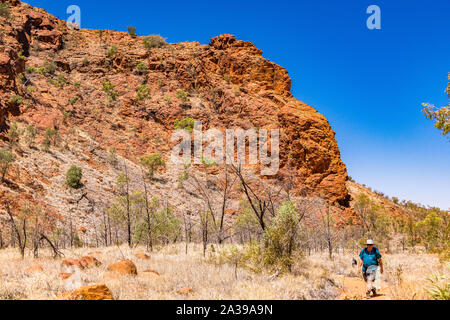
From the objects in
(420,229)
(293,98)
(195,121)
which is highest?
(293,98)

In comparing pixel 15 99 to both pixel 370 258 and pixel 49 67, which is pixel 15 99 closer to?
pixel 49 67

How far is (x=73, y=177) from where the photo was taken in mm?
26891

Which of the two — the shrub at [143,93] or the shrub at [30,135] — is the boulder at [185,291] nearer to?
the shrub at [30,135]

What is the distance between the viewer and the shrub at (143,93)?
48.1 metres

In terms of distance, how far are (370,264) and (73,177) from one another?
26142 millimetres

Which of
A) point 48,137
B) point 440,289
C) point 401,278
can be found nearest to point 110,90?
point 48,137

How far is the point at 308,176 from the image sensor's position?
39500mm

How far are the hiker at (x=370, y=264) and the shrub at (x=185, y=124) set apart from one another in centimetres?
3885

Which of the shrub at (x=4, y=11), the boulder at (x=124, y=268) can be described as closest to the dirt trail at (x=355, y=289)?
the boulder at (x=124, y=268)

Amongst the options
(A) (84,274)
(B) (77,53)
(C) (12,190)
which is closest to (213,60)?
(B) (77,53)

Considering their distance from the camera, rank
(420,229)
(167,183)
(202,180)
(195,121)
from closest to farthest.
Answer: (420,229) < (167,183) < (202,180) < (195,121)

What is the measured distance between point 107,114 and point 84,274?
1585 inches
